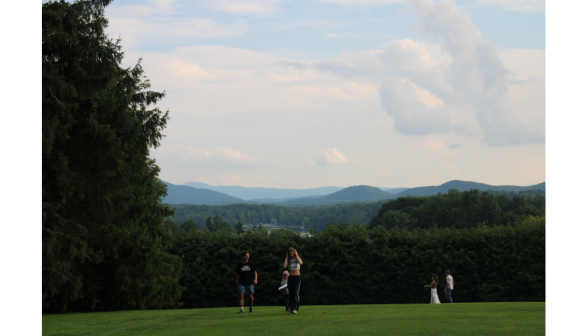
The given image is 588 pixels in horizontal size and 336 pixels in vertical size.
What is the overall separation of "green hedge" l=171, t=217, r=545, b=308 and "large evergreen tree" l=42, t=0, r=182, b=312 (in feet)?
13.7

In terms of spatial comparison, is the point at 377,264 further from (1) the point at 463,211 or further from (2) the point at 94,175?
(1) the point at 463,211

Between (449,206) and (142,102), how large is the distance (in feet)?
216

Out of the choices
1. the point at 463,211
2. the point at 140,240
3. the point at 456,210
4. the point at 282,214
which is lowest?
the point at 282,214

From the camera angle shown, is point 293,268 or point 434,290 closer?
point 293,268

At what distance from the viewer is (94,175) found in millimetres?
16297

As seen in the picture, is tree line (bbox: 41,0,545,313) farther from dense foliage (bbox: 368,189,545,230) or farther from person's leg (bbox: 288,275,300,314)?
dense foliage (bbox: 368,189,545,230)

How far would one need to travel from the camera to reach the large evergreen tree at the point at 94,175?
14562 mm

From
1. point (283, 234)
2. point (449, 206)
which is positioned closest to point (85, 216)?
point (283, 234)

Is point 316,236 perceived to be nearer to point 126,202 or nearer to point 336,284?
point 336,284

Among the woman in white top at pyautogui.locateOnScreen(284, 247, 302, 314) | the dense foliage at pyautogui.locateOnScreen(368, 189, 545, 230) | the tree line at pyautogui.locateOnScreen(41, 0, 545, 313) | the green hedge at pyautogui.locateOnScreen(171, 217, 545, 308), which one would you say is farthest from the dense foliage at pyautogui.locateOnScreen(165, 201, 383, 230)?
the woman in white top at pyautogui.locateOnScreen(284, 247, 302, 314)

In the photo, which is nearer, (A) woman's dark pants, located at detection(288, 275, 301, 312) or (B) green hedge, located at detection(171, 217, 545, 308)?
(A) woman's dark pants, located at detection(288, 275, 301, 312)

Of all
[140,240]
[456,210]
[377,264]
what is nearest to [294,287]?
[140,240]

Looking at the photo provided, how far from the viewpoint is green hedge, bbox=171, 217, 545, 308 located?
21.6 metres

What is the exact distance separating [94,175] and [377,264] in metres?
13.4
